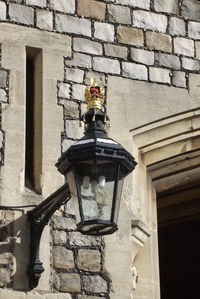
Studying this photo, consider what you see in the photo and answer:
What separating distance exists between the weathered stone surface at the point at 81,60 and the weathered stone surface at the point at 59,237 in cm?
102

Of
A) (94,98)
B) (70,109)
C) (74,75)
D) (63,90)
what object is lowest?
(94,98)

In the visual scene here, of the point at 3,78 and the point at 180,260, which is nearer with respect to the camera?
the point at 3,78

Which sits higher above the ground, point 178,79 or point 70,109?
point 178,79

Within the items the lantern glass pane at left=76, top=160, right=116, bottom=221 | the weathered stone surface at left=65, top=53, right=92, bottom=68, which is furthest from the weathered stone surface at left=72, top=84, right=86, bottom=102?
the lantern glass pane at left=76, top=160, right=116, bottom=221

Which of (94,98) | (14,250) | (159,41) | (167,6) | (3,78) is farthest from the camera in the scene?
(167,6)

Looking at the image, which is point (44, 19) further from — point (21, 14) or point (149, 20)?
point (149, 20)

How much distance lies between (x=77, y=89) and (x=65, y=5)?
53 centimetres

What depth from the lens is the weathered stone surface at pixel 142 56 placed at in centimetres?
712

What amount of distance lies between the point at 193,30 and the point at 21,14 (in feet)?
3.83

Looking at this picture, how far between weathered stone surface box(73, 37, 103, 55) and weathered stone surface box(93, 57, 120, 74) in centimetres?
5

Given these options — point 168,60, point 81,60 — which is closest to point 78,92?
point 81,60

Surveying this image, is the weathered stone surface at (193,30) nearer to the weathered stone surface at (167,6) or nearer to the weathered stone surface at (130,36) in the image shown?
the weathered stone surface at (167,6)

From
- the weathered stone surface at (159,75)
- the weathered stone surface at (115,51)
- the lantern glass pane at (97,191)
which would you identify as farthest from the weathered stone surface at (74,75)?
the lantern glass pane at (97,191)

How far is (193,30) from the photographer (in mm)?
7395
